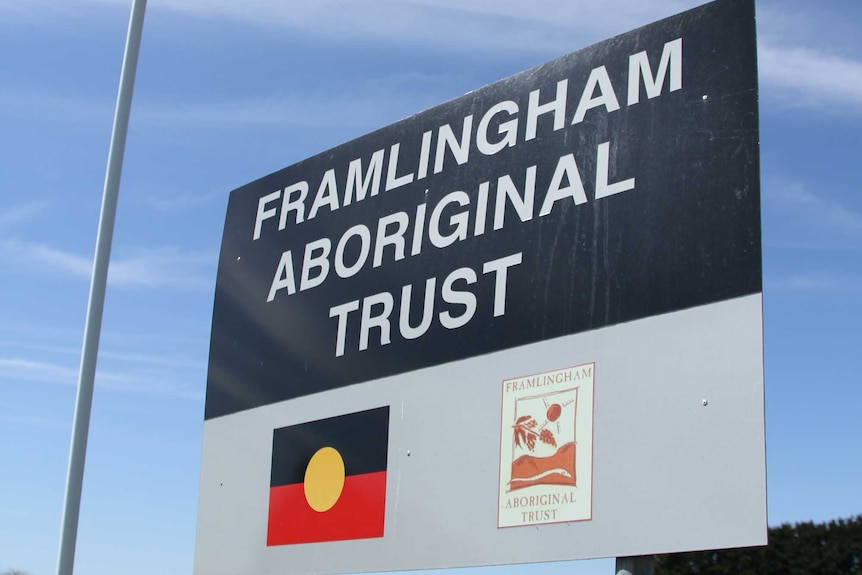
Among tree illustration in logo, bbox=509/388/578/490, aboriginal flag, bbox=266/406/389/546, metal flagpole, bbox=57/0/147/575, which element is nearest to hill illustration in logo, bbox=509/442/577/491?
tree illustration in logo, bbox=509/388/578/490

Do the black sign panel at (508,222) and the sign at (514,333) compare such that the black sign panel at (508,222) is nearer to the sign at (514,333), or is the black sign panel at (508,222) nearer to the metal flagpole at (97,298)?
the sign at (514,333)

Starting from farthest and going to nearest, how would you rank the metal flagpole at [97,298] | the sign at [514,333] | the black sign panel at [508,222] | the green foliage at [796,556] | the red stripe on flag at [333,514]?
the green foliage at [796,556]
the red stripe on flag at [333,514]
the metal flagpole at [97,298]
the black sign panel at [508,222]
the sign at [514,333]

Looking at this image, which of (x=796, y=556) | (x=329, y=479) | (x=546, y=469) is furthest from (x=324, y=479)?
(x=796, y=556)

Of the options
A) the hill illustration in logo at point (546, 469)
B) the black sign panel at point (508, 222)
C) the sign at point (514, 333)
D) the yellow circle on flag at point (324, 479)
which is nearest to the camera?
the sign at point (514, 333)

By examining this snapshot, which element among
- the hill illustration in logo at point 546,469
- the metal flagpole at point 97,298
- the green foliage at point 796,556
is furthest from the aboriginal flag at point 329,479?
the green foliage at point 796,556

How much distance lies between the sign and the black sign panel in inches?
0.5

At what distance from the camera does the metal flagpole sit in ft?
18.0

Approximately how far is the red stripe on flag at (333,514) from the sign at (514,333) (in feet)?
0.04

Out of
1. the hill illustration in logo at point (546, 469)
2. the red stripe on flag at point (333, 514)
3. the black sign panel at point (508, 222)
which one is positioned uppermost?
the black sign panel at point (508, 222)

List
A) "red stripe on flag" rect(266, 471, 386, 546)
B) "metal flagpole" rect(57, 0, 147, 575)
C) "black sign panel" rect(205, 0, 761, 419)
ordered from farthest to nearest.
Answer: "red stripe on flag" rect(266, 471, 386, 546) → "metal flagpole" rect(57, 0, 147, 575) → "black sign panel" rect(205, 0, 761, 419)

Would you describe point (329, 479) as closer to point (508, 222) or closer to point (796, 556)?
point (508, 222)

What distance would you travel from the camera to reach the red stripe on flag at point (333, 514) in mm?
5980

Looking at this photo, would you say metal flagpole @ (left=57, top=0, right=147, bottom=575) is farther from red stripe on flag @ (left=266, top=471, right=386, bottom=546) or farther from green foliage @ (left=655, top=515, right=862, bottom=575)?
green foliage @ (left=655, top=515, right=862, bottom=575)

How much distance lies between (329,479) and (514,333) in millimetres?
1531
